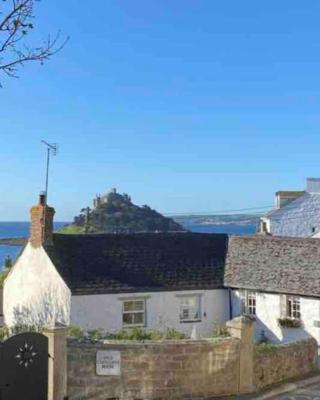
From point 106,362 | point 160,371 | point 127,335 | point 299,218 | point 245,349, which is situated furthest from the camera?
point 299,218

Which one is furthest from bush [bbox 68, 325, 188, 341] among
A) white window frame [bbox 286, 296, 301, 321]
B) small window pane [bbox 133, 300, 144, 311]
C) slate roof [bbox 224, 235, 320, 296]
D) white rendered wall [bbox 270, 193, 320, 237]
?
white rendered wall [bbox 270, 193, 320, 237]

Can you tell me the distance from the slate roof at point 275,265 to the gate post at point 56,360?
12775 millimetres

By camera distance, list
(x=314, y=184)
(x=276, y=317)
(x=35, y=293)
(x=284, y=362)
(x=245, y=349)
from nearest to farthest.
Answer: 1. (x=245, y=349)
2. (x=284, y=362)
3. (x=276, y=317)
4. (x=35, y=293)
5. (x=314, y=184)

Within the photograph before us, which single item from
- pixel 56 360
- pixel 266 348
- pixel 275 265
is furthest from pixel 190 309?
pixel 56 360

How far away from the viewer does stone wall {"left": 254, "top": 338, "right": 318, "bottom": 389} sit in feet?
59.6

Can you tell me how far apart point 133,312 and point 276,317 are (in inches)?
252

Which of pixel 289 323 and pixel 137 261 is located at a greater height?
pixel 137 261

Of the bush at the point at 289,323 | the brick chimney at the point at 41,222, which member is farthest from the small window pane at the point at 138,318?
the bush at the point at 289,323

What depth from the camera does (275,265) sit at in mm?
27344

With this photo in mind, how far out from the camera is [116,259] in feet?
90.0

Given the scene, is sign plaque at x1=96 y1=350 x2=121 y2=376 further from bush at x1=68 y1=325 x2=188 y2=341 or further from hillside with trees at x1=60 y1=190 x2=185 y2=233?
hillside with trees at x1=60 y1=190 x2=185 y2=233

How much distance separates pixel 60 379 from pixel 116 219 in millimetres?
84046

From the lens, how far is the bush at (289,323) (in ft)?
82.7

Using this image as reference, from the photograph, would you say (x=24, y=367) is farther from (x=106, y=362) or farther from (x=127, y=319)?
(x=127, y=319)
